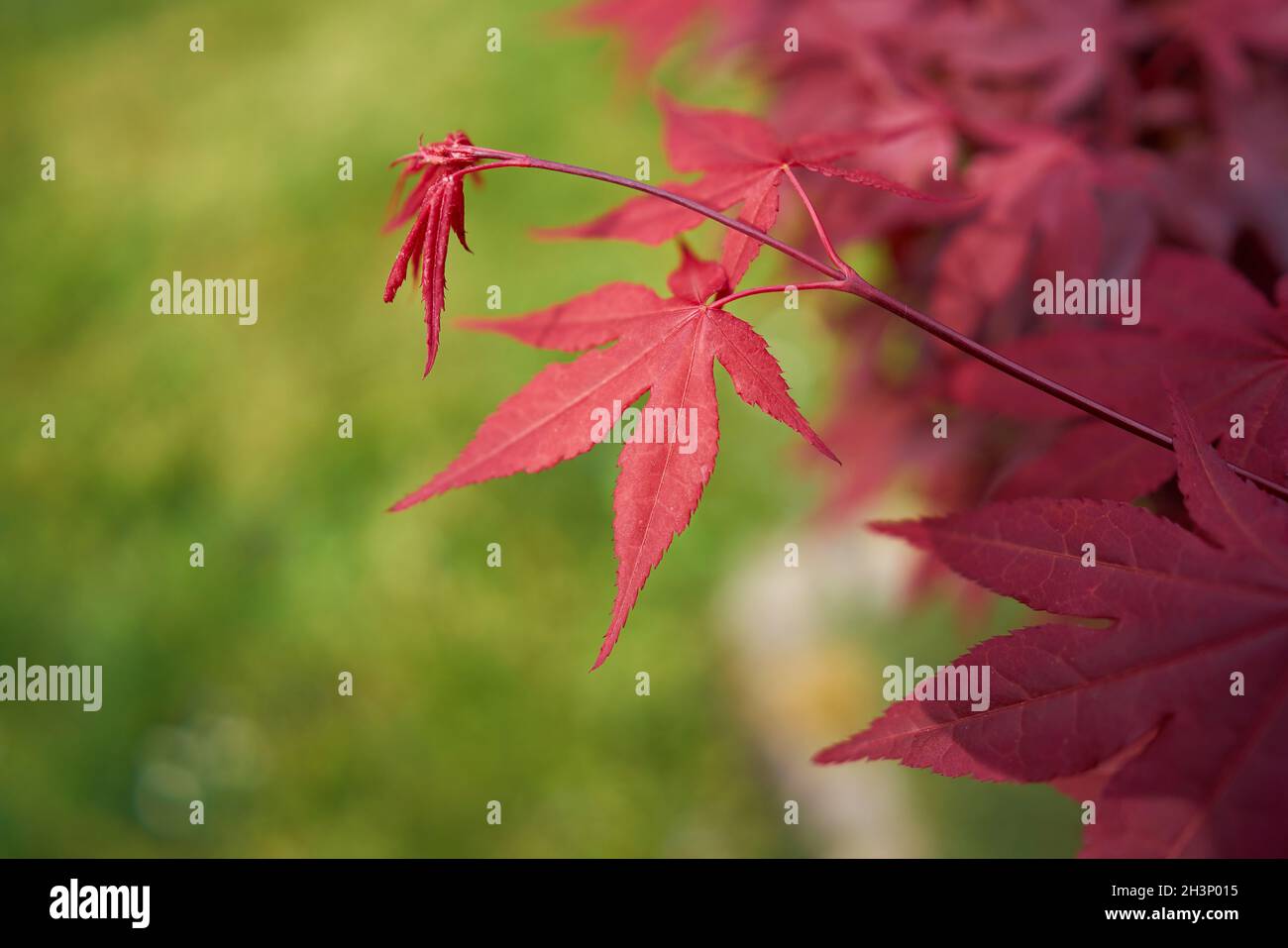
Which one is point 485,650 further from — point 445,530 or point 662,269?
point 662,269

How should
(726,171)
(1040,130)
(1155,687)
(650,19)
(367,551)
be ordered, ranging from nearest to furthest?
(1155,687), (726,171), (1040,130), (650,19), (367,551)

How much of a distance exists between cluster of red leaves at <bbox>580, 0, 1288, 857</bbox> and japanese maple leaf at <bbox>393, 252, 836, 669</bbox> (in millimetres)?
64

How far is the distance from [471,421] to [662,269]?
0.72 m

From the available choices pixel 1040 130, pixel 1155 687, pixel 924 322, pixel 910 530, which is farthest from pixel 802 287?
pixel 1040 130

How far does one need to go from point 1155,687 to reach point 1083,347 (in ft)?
1.15

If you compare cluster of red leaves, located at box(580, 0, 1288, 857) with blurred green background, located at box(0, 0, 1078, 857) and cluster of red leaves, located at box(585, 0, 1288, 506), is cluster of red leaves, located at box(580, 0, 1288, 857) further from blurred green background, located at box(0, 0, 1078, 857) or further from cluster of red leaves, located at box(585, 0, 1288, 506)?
blurred green background, located at box(0, 0, 1078, 857)

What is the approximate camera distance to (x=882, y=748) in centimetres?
63

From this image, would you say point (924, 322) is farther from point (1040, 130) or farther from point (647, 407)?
point (1040, 130)

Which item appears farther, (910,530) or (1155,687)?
(910,530)

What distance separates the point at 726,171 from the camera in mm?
845

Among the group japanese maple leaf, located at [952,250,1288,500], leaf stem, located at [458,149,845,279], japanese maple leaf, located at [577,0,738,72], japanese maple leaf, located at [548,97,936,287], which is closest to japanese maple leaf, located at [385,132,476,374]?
leaf stem, located at [458,149,845,279]

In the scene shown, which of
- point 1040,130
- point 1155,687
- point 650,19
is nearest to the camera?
point 1155,687

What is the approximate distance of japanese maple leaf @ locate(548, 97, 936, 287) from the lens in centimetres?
80

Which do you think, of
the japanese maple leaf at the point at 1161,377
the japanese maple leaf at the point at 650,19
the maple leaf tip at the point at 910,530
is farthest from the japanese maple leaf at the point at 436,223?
the japanese maple leaf at the point at 650,19
